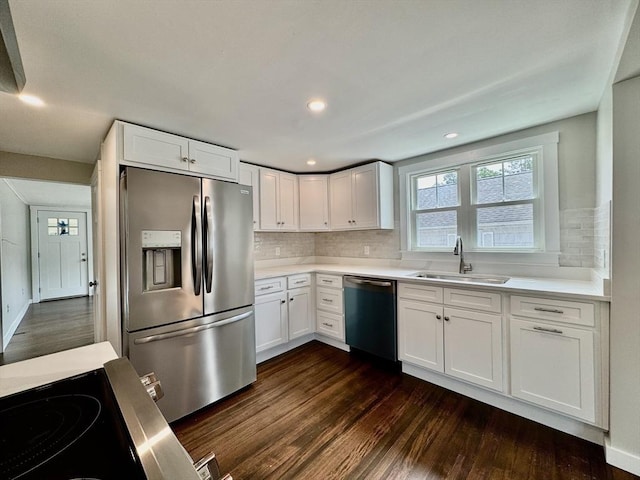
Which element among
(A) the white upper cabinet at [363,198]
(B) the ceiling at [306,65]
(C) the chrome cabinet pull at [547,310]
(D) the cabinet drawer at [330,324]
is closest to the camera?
(B) the ceiling at [306,65]

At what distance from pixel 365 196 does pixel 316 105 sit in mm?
1605

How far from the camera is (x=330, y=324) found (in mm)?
3246

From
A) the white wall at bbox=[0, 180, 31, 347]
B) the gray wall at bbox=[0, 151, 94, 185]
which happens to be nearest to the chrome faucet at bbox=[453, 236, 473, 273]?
the gray wall at bbox=[0, 151, 94, 185]

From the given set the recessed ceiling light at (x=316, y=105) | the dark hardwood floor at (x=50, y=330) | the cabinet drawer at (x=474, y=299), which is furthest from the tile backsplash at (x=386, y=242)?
the dark hardwood floor at (x=50, y=330)

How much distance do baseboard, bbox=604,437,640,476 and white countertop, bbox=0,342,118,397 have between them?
2625 millimetres

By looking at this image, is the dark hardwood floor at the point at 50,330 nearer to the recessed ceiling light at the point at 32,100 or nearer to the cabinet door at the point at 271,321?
the cabinet door at the point at 271,321

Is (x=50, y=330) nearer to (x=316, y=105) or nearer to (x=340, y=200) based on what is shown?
(x=340, y=200)

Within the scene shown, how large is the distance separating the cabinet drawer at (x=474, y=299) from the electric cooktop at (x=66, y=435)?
2.28 meters

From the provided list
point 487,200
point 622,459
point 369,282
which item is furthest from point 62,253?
point 622,459

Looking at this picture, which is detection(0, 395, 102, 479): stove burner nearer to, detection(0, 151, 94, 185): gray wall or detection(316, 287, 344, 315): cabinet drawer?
detection(316, 287, 344, 315): cabinet drawer

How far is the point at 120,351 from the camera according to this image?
192cm

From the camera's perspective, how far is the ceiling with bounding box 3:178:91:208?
4.02 metres

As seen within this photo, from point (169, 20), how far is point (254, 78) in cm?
49

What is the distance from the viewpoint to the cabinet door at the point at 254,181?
3184 millimetres
